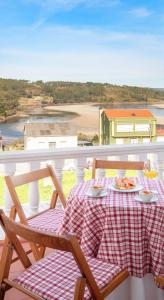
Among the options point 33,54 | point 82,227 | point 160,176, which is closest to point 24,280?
point 82,227

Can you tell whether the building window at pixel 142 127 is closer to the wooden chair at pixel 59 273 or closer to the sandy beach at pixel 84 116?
the sandy beach at pixel 84 116

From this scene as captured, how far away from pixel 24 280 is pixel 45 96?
6.45ft

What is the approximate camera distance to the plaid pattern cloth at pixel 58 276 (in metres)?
1.46

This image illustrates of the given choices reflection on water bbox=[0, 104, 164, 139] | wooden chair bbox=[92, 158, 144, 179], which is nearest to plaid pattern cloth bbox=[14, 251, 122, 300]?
wooden chair bbox=[92, 158, 144, 179]

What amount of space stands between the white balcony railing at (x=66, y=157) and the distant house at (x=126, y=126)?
0.17 m

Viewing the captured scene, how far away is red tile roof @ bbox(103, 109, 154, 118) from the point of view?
319cm

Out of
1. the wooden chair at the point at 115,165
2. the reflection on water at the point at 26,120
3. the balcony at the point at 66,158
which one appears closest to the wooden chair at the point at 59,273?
the balcony at the point at 66,158

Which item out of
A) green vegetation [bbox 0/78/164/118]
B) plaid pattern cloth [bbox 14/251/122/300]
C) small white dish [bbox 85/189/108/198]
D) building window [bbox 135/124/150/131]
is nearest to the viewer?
plaid pattern cloth [bbox 14/251/122/300]

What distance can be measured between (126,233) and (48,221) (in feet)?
2.35

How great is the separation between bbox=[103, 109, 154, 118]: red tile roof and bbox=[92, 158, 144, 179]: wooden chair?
2.02 feet

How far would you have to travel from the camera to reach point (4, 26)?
289 centimetres

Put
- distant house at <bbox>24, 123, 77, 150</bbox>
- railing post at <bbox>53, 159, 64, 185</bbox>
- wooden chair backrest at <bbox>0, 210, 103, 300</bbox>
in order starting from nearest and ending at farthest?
wooden chair backrest at <bbox>0, 210, 103, 300</bbox> < railing post at <bbox>53, 159, 64, 185</bbox> < distant house at <bbox>24, 123, 77, 150</bbox>

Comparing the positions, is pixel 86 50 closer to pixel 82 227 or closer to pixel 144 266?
pixel 82 227

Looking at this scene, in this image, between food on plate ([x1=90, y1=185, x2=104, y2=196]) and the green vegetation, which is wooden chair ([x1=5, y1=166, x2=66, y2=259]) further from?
the green vegetation
